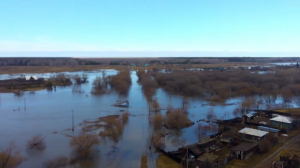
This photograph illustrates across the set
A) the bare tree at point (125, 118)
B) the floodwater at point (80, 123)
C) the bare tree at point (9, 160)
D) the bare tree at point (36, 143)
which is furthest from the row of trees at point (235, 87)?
the bare tree at point (9, 160)

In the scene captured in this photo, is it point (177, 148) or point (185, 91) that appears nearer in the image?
point (177, 148)

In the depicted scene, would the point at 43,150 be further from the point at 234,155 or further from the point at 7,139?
the point at 234,155

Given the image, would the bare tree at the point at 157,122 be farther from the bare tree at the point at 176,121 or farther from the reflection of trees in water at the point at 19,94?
the reflection of trees in water at the point at 19,94

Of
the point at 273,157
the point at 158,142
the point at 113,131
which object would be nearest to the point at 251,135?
the point at 273,157

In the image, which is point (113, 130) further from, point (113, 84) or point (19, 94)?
point (113, 84)

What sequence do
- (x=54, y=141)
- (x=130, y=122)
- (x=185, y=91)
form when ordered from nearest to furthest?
1. (x=54, y=141)
2. (x=130, y=122)
3. (x=185, y=91)

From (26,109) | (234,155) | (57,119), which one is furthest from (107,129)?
(26,109)

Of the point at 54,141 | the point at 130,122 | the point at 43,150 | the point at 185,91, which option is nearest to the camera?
the point at 43,150
